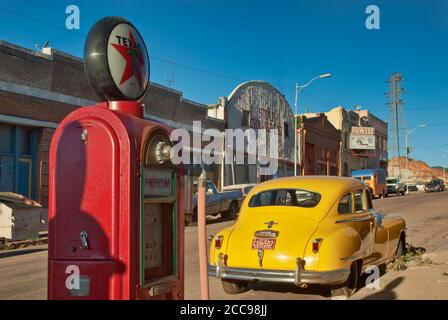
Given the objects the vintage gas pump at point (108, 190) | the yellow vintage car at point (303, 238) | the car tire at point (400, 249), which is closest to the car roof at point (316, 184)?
the yellow vintage car at point (303, 238)

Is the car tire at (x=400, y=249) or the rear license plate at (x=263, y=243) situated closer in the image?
→ the rear license plate at (x=263, y=243)

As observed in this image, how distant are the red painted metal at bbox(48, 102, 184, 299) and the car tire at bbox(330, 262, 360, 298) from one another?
13.3ft

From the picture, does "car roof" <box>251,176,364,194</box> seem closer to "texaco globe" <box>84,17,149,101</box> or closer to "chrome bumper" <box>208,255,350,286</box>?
"chrome bumper" <box>208,255,350,286</box>

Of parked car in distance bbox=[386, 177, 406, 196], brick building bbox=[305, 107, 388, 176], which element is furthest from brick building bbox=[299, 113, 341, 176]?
parked car in distance bbox=[386, 177, 406, 196]

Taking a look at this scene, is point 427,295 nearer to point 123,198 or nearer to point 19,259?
Answer: point 123,198

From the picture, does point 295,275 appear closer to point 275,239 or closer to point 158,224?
point 275,239

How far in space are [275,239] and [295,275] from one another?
0.61 m

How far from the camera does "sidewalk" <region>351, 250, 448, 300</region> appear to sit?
271 inches

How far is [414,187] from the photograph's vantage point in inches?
2859

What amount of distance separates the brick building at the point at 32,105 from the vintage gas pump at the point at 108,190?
15480 millimetres

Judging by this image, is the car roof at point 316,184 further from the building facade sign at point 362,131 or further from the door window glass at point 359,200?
the building facade sign at point 362,131

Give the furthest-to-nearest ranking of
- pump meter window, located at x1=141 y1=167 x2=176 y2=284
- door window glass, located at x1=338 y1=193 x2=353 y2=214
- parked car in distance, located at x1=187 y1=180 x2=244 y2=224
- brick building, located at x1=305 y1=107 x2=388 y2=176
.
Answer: brick building, located at x1=305 y1=107 x2=388 y2=176 → parked car in distance, located at x1=187 y1=180 x2=244 y2=224 → door window glass, located at x1=338 y1=193 x2=353 y2=214 → pump meter window, located at x1=141 y1=167 x2=176 y2=284

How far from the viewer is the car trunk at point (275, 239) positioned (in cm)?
684

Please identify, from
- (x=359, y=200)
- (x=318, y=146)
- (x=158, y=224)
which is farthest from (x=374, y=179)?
(x=158, y=224)
